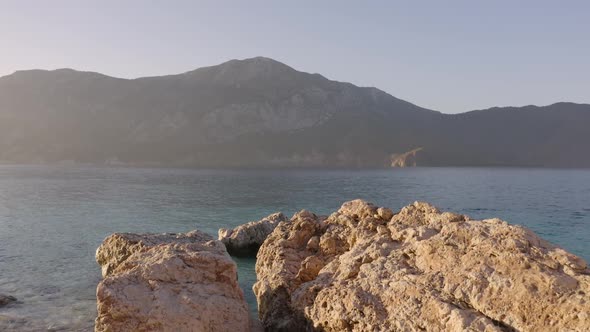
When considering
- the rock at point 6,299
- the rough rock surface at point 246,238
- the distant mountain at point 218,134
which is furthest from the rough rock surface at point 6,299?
the distant mountain at point 218,134

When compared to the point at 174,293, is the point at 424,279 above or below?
above

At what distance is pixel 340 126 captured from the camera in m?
187

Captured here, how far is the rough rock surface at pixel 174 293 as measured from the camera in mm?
6707

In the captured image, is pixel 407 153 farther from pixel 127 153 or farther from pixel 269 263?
pixel 269 263

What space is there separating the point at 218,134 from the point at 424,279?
170938 mm

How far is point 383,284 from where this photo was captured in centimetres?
709

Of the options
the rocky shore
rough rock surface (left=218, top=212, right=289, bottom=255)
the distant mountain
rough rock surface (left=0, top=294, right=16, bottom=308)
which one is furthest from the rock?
A: the distant mountain

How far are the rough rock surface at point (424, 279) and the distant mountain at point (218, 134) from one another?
14435cm

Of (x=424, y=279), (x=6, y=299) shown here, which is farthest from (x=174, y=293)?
(x=6, y=299)

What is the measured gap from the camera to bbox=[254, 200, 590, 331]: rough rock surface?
565 centimetres

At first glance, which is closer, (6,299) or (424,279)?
(424,279)

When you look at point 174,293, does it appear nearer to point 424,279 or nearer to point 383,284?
point 383,284

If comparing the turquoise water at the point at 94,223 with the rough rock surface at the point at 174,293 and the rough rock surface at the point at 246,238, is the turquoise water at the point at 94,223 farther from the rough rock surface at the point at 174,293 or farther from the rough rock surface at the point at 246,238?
the rough rock surface at the point at 174,293

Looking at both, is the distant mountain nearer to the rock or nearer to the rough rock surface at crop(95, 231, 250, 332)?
the rock
